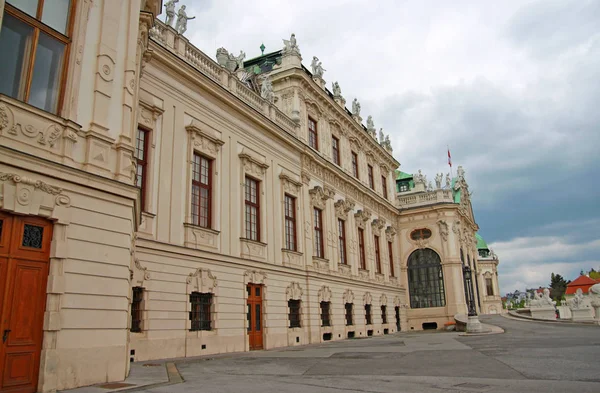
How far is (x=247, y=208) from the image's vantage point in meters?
20.3

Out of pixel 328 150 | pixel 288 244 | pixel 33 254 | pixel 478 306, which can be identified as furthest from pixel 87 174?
pixel 478 306

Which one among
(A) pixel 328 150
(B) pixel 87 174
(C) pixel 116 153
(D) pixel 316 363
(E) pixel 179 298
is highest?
(A) pixel 328 150

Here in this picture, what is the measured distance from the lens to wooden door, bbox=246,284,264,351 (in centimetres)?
1913

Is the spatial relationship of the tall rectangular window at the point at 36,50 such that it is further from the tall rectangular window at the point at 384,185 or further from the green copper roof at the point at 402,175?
the green copper roof at the point at 402,175

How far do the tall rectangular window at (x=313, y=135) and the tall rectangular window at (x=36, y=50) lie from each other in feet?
63.5

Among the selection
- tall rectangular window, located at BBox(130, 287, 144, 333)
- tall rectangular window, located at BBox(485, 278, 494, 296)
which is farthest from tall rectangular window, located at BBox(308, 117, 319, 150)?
tall rectangular window, located at BBox(485, 278, 494, 296)

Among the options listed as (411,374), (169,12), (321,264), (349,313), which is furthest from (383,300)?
(411,374)

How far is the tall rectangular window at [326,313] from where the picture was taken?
83.0ft

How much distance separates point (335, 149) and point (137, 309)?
19.2m

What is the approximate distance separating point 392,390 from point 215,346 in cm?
1072

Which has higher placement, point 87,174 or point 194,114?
point 194,114

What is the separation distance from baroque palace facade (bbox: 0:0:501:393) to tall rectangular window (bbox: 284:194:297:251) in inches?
4.5

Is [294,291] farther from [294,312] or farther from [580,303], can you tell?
[580,303]

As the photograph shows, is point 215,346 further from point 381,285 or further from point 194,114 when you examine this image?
point 381,285
